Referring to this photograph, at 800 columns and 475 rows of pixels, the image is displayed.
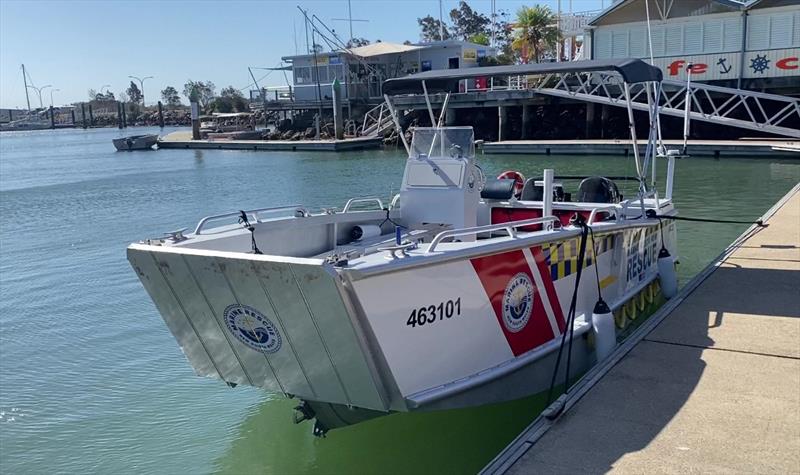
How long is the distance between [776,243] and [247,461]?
26.4 ft

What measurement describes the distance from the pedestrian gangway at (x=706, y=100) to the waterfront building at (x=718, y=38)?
1.16 meters

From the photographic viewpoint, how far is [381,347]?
14.8ft

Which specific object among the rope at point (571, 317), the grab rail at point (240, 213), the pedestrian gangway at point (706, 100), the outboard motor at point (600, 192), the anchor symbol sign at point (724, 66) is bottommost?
the rope at point (571, 317)

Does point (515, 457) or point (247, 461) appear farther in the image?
point (247, 461)

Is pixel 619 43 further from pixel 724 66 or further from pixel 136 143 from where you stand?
pixel 136 143

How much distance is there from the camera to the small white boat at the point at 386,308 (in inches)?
175

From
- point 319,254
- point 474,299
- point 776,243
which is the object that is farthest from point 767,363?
point 776,243

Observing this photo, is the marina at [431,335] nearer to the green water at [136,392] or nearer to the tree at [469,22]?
the green water at [136,392]

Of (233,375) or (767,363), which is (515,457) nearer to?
(233,375)

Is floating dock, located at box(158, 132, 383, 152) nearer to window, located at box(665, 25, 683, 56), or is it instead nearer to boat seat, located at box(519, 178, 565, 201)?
window, located at box(665, 25, 683, 56)

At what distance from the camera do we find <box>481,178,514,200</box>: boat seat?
26.9 ft

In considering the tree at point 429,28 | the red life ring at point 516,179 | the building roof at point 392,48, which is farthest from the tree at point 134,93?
the red life ring at point 516,179

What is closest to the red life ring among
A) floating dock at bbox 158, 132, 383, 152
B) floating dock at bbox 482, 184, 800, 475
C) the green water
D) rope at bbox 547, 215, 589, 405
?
floating dock at bbox 482, 184, 800, 475

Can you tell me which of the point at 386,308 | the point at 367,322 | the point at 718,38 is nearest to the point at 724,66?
the point at 718,38
